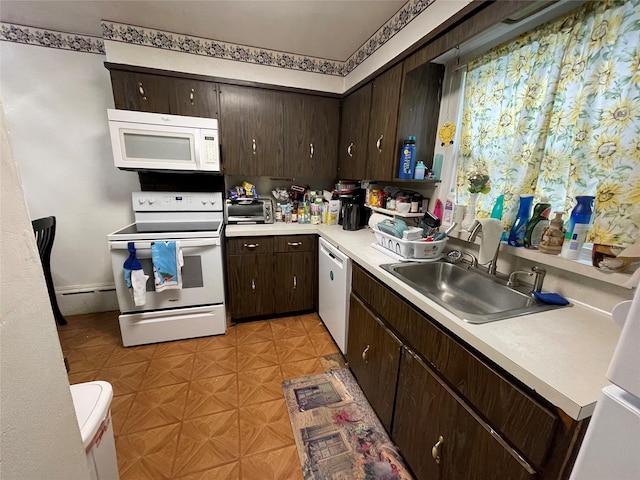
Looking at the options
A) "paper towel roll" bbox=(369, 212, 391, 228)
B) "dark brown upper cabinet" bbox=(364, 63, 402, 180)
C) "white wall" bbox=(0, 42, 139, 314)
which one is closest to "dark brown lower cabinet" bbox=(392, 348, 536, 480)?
"paper towel roll" bbox=(369, 212, 391, 228)

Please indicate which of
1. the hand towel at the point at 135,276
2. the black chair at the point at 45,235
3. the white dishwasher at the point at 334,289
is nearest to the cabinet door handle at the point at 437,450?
the white dishwasher at the point at 334,289

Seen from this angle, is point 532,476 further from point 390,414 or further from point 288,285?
point 288,285

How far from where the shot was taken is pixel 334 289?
191cm

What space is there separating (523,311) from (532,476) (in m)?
0.48

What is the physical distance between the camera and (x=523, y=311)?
93 centimetres

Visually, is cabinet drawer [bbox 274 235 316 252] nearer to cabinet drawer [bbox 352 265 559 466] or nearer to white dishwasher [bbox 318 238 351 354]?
white dishwasher [bbox 318 238 351 354]

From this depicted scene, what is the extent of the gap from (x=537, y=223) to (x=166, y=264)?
7.24 ft

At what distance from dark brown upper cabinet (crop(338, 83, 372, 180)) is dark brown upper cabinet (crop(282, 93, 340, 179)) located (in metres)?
0.10

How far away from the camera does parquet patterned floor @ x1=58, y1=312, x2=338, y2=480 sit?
122cm

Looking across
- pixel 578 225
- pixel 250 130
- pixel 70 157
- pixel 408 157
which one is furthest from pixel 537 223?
pixel 70 157

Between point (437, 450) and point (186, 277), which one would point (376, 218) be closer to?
point (437, 450)

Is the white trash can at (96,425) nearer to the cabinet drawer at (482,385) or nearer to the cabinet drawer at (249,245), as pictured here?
the cabinet drawer at (482,385)

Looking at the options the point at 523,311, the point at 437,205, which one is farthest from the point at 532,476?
the point at 437,205

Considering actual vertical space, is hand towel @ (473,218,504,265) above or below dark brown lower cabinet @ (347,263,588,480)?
above
